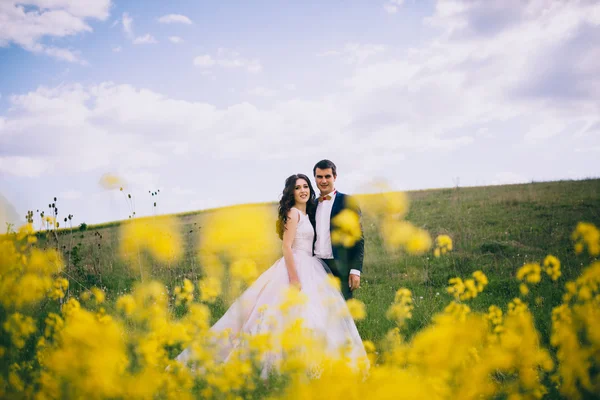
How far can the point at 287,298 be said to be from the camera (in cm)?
514

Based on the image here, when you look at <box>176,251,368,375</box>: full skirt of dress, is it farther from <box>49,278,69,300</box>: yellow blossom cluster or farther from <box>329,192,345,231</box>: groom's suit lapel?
<box>49,278,69,300</box>: yellow blossom cluster

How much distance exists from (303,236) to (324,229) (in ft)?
1.30

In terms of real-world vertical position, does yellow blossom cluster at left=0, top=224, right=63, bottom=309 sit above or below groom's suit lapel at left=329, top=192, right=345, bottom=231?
below

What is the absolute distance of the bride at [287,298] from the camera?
5.17 meters

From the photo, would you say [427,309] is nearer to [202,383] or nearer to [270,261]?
[202,383]

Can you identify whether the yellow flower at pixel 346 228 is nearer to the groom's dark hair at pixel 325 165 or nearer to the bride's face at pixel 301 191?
the bride's face at pixel 301 191

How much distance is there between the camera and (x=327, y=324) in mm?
4898

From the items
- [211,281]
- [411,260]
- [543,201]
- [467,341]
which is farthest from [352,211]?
[543,201]

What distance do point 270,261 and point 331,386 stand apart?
10.9 metres

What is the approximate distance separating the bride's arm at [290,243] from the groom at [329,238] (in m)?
0.52

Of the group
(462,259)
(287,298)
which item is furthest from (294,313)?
(462,259)

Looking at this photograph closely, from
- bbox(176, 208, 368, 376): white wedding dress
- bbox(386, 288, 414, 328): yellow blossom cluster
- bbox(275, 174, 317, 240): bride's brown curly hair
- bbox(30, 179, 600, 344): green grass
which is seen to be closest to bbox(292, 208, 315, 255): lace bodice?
bbox(176, 208, 368, 376): white wedding dress

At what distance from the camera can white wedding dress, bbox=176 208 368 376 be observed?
507 cm

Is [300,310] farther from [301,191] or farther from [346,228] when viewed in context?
[301,191]
